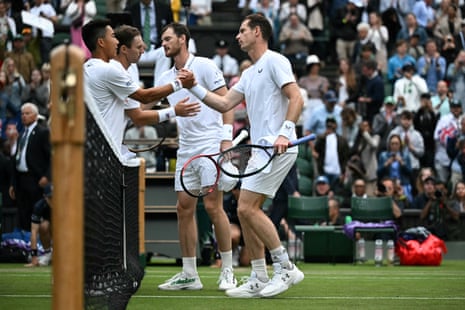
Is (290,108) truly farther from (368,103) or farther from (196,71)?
(368,103)

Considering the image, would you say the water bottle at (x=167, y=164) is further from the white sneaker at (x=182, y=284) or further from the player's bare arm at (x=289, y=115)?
the player's bare arm at (x=289, y=115)

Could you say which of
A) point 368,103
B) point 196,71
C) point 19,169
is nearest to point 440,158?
point 368,103

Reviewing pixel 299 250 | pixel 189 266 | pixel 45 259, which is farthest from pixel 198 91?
pixel 299 250

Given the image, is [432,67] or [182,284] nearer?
[182,284]

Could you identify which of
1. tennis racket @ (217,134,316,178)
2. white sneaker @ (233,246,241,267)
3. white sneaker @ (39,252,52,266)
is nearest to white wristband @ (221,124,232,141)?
tennis racket @ (217,134,316,178)

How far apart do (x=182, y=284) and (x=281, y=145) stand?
8.23 ft

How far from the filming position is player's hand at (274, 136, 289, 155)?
972 cm

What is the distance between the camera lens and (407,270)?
54.3ft

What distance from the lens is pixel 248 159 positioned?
415 inches

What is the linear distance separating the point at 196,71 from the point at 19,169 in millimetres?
7868

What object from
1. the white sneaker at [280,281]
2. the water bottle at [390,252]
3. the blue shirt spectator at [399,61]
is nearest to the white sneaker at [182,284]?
the white sneaker at [280,281]

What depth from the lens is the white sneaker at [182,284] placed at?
11555 mm

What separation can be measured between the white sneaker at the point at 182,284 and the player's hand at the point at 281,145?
243cm

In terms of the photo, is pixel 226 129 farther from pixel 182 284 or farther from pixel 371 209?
pixel 371 209
